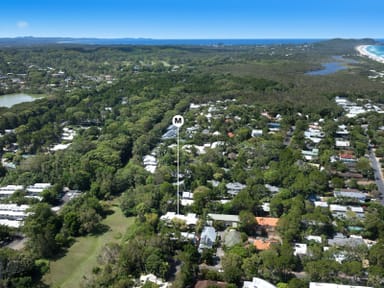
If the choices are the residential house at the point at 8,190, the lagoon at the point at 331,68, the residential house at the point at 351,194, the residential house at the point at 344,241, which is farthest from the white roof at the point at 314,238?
the lagoon at the point at 331,68

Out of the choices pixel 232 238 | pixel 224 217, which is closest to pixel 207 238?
pixel 232 238

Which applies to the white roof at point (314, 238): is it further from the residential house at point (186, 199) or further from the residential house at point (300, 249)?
the residential house at point (186, 199)

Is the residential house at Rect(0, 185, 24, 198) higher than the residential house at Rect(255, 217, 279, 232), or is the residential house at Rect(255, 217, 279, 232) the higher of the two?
the residential house at Rect(0, 185, 24, 198)

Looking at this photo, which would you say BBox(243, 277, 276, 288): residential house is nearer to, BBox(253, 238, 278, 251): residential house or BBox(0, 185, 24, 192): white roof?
BBox(253, 238, 278, 251): residential house

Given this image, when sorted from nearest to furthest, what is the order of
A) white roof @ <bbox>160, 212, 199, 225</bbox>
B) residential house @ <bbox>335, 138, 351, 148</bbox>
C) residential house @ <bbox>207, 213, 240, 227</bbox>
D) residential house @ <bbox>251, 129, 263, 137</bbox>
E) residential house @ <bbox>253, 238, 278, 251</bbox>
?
residential house @ <bbox>253, 238, 278, 251</bbox>, white roof @ <bbox>160, 212, 199, 225</bbox>, residential house @ <bbox>207, 213, 240, 227</bbox>, residential house @ <bbox>335, 138, 351, 148</bbox>, residential house @ <bbox>251, 129, 263, 137</bbox>

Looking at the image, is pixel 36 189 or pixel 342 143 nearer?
pixel 36 189

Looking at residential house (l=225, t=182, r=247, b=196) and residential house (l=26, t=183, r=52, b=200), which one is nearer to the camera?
residential house (l=26, t=183, r=52, b=200)

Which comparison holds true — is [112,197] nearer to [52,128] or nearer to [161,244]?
[161,244]

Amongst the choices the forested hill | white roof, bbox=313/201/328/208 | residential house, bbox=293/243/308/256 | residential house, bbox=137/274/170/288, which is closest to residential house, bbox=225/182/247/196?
the forested hill

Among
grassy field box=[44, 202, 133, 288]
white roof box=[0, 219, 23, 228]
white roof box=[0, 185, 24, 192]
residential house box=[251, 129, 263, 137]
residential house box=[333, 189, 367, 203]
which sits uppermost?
residential house box=[251, 129, 263, 137]

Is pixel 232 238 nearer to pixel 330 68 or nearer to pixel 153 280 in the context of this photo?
pixel 153 280
